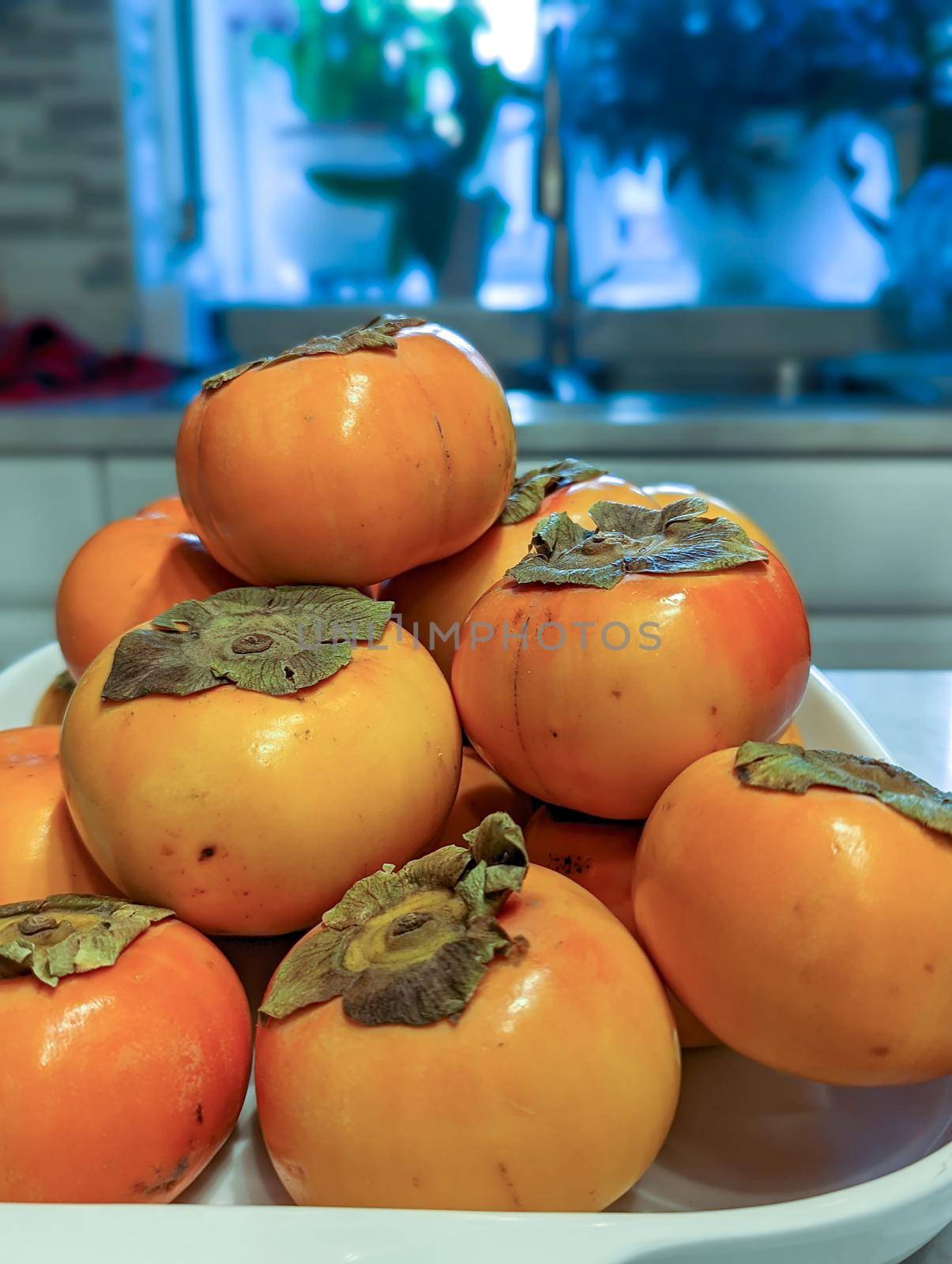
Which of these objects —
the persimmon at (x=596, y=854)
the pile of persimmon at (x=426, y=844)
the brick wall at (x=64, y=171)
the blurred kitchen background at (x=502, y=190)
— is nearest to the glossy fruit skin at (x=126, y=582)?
the pile of persimmon at (x=426, y=844)

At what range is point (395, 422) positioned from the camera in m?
0.57

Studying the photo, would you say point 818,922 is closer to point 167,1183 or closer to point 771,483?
point 167,1183

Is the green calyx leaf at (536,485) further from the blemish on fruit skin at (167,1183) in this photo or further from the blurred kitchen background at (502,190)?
the blurred kitchen background at (502,190)

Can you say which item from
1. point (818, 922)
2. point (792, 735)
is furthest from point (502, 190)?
point (818, 922)

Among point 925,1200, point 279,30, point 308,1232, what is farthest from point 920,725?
point 279,30

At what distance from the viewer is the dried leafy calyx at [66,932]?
43cm

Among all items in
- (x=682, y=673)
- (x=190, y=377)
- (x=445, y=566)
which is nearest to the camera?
(x=682, y=673)

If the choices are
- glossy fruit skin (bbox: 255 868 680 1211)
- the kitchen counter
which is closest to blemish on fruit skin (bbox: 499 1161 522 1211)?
glossy fruit skin (bbox: 255 868 680 1211)

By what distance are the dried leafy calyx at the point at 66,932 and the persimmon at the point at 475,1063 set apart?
6 cm

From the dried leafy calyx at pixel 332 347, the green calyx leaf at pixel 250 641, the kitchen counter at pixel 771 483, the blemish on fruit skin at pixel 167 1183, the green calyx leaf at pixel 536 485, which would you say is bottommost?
the kitchen counter at pixel 771 483

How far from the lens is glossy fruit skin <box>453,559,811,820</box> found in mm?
496

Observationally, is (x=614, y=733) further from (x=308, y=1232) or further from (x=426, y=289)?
(x=426, y=289)

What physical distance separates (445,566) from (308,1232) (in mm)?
377

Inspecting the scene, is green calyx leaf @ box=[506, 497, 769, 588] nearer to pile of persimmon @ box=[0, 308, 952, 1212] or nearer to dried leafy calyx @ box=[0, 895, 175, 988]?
pile of persimmon @ box=[0, 308, 952, 1212]
